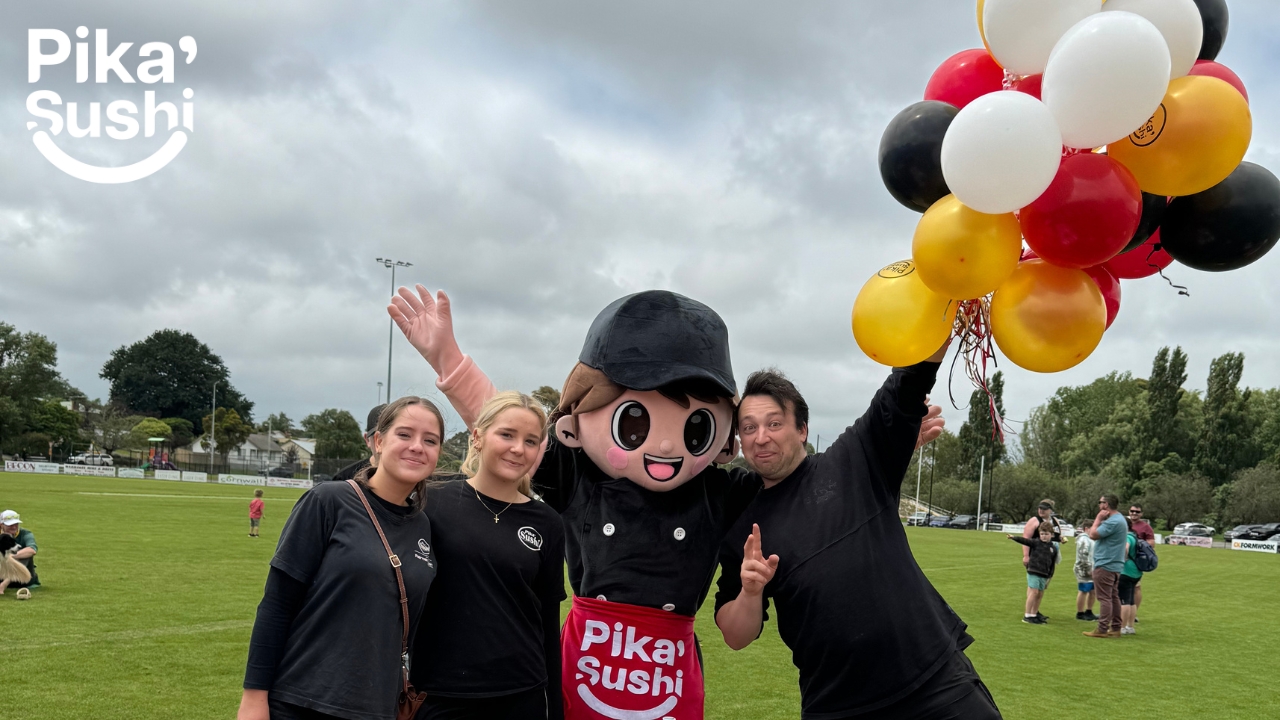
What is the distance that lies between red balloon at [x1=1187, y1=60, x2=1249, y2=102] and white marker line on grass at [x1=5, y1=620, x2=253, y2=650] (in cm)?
939

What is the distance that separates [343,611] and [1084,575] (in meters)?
13.0

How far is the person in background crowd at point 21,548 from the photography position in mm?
10648

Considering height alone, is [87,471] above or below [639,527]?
below

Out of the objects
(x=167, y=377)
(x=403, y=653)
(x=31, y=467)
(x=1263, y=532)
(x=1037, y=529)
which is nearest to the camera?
(x=403, y=653)

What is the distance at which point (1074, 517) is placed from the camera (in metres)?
60.1

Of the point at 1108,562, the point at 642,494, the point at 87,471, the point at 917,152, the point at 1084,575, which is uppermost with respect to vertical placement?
the point at 917,152

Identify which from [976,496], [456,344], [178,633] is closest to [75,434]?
[976,496]

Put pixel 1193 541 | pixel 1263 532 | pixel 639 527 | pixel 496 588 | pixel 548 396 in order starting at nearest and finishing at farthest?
pixel 496 588
pixel 639 527
pixel 548 396
pixel 1193 541
pixel 1263 532

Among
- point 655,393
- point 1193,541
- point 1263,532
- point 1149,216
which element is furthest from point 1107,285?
point 1263,532

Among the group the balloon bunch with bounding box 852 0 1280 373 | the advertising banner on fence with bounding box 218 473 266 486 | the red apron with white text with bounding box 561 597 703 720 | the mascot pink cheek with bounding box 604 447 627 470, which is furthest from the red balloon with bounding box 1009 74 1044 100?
the advertising banner on fence with bounding box 218 473 266 486

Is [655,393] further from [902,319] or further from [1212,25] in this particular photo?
[1212,25]

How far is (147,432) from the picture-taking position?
79750mm

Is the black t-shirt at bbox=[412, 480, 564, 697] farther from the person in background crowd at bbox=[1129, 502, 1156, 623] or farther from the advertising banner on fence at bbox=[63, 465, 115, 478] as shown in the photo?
the advertising banner on fence at bbox=[63, 465, 115, 478]

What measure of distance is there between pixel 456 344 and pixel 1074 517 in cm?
6414
